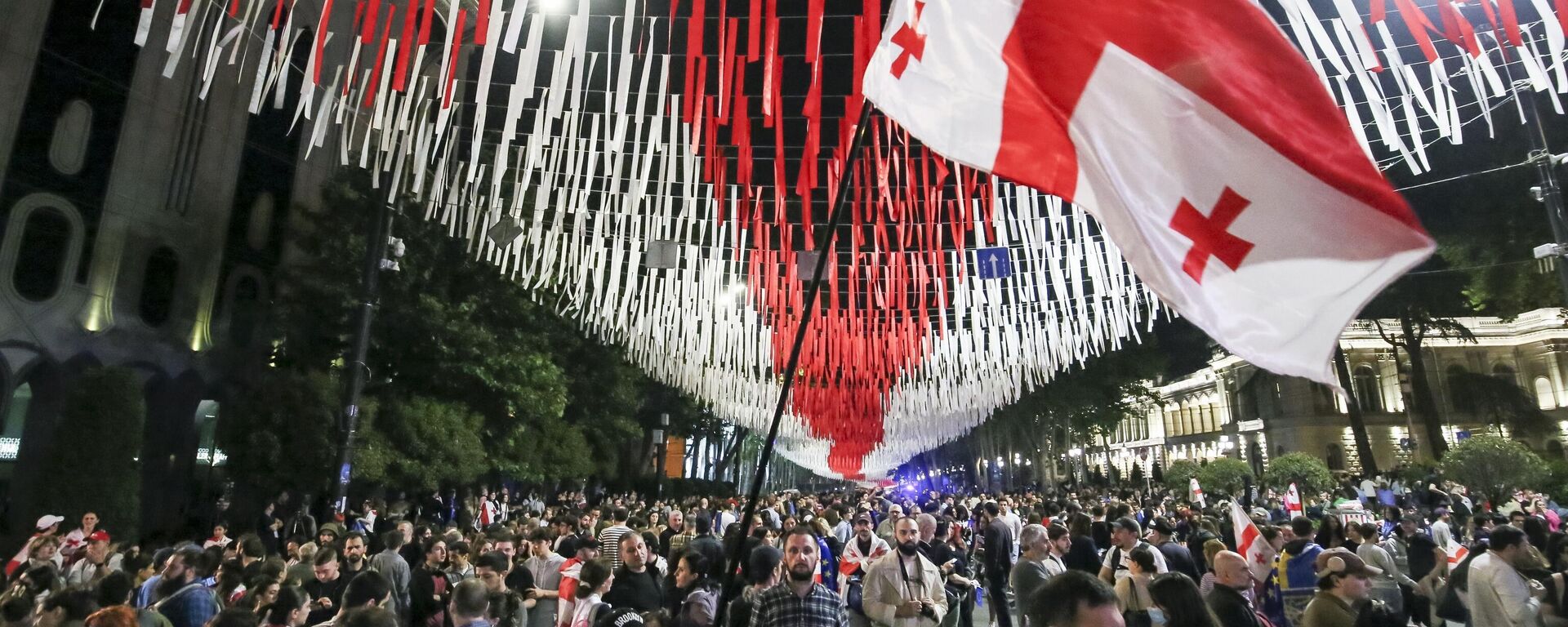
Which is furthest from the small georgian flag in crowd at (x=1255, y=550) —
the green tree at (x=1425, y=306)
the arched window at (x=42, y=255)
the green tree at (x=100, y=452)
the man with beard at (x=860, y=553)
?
the arched window at (x=42, y=255)

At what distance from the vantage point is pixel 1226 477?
28.0 m

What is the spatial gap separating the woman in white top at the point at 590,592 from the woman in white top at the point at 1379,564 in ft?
18.1

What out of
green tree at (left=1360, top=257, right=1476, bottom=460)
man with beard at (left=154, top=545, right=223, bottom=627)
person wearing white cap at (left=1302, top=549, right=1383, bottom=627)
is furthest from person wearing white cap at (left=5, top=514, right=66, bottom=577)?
green tree at (left=1360, top=257, right=1476, bottom=460)

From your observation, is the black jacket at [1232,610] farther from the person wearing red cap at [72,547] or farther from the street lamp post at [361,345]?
the street lamp post at [361,345]

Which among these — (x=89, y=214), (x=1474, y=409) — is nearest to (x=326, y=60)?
(x=89, y=214)

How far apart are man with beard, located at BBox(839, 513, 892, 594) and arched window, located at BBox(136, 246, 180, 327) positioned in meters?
19.1

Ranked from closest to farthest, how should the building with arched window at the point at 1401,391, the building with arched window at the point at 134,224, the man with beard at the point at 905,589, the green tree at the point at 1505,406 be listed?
the man with beard at the point at 905,589, the building with arched window at the point at 134,224, the green tree at the point at 1505,406, the building with arched window at the point at 1401,391

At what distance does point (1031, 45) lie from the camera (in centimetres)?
341

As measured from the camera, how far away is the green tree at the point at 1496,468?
2252 centimetres

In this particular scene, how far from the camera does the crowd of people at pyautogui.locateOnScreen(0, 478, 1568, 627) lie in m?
4.52

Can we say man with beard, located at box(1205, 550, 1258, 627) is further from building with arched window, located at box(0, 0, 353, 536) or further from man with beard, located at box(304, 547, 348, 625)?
building with arched window, located at box(0, 0, 353, 536)

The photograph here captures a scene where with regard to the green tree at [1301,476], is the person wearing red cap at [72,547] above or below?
below

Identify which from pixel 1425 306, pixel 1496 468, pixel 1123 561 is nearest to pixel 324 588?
pixel 1123 561

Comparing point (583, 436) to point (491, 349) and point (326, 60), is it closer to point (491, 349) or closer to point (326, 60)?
point (491, 349)
